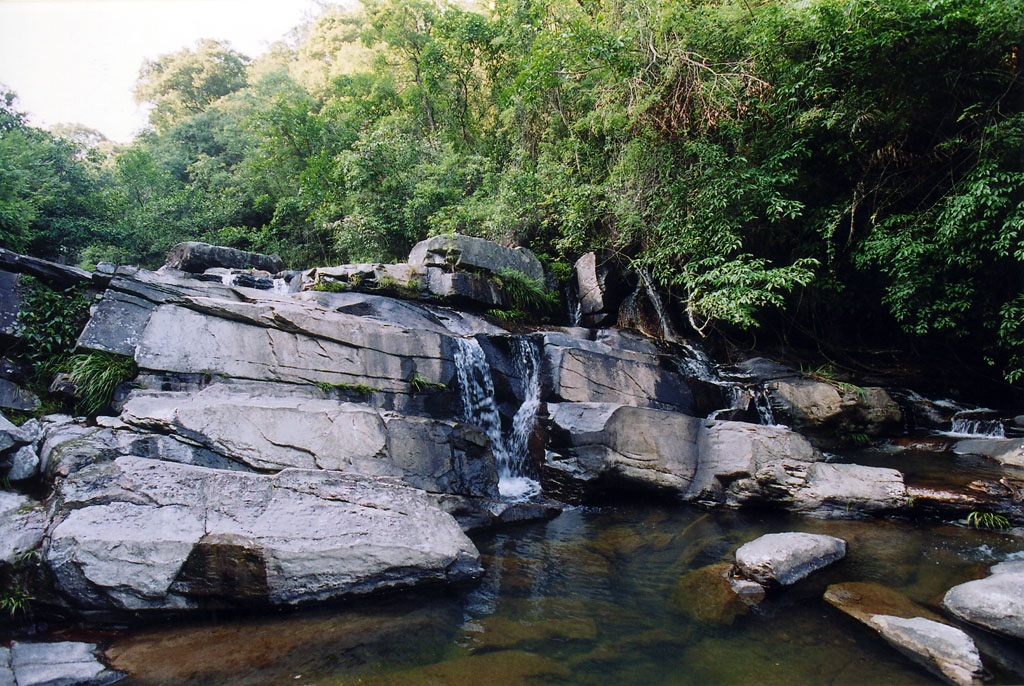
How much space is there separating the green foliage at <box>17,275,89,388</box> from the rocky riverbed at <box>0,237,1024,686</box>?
15 centimetres

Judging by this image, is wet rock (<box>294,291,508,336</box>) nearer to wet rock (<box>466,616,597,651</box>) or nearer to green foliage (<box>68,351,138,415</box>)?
green foliage (<box>68,351,138,415</box>)

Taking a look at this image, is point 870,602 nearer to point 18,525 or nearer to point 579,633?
point 579,633

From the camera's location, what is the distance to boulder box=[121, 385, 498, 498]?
17.7 feet

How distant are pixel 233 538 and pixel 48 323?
492 centimetres

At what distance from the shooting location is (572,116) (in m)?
14.4

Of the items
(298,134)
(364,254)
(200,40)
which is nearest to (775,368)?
(364,254)

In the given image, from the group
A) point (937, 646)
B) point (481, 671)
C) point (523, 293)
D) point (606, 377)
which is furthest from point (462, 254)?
point (937, 646)

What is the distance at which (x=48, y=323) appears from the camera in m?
6.45

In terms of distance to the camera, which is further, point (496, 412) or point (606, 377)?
point (606, 377)

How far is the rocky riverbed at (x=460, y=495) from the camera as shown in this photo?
12.0 ft

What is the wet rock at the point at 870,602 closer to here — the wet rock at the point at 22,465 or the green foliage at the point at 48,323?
the wet rock at the point at 22,465

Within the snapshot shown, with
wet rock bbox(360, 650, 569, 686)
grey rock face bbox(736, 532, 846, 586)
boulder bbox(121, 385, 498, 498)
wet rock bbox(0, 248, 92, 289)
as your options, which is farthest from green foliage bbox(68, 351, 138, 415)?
grey rock face bbox(736, 532, 846, 586)

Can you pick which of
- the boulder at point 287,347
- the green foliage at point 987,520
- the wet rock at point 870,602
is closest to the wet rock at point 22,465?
the boulder at point 287,347

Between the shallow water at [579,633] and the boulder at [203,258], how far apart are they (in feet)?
36.0
